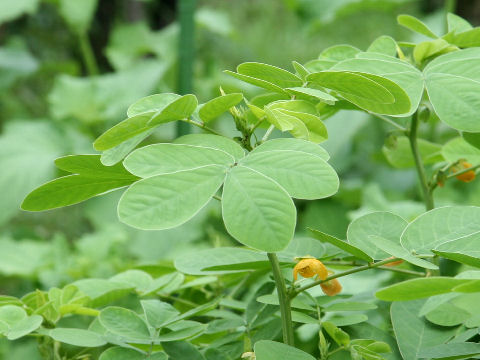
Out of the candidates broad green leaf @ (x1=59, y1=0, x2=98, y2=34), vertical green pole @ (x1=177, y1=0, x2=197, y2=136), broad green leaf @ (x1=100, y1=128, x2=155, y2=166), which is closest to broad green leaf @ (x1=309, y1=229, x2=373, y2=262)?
broad green leaf @ (x1=100, y1=128, x2=155, y2=166)

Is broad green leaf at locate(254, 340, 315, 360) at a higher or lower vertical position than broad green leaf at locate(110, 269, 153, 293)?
higher

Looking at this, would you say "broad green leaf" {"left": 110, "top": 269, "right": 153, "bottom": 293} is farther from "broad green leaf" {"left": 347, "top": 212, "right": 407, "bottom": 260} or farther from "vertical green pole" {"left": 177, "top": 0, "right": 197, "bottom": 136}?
"vertical green pole" {"left": 177, "top": 0, "right": 197, "bottom": 136}

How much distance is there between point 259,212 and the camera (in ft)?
1.07

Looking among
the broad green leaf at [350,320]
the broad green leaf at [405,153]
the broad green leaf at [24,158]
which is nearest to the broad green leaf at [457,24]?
Answer: the broad green leaf at [405,153]

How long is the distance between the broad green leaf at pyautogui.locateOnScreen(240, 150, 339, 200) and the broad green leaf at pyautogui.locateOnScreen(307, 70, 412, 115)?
0.20ft

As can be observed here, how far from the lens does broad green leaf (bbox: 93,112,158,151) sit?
0.37 meters

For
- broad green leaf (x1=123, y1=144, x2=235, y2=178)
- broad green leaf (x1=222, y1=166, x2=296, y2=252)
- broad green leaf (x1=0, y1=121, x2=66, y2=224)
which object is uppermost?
broad green leaf (x1=123, y1=144, x2=235, y2=178)

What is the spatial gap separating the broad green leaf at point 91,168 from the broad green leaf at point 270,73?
0.32ft

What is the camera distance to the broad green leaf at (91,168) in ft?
1.33

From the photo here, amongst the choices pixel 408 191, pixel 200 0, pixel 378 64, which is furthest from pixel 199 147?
pixel 200 0

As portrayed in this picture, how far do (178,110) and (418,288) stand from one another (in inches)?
6.4

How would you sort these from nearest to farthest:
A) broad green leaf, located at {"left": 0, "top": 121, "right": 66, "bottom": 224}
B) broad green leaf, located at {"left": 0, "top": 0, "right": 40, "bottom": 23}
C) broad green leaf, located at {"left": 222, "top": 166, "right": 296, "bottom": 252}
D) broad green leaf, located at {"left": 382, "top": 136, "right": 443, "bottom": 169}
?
1. broad green leaf, located at {"left": 222, "top": 166, "right": 296, "bottom": 252}
2. broad green leaf, located at {"left": 382, "top": 136, "right": 443, "bottom": 169}
3. broad green leaf, located at {"left": 0, "top": 121, "right": 66, "bottom": 224}
4. broad green leaf, located at {"left": 0, "top": 0, "right": 40, "bottom": 23}

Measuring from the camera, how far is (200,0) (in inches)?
153

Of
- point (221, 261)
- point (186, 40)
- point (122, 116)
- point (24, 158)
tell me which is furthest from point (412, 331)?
point (122, 116)
